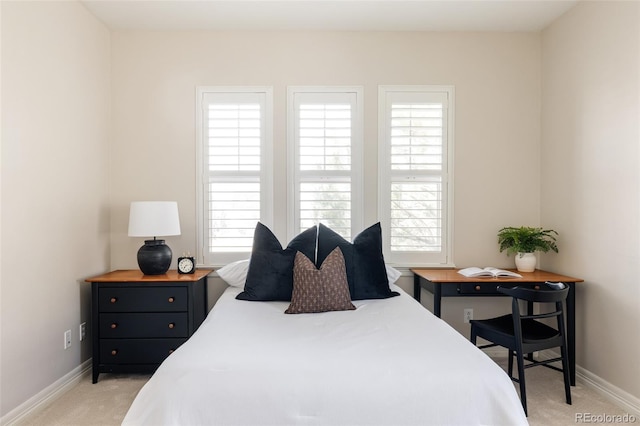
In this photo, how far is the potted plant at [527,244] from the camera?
10.6 ft

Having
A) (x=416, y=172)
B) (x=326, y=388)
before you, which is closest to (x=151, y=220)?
(x=326, y=388)

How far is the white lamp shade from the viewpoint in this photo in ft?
9.81

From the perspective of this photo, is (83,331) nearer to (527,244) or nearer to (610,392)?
(527,244)

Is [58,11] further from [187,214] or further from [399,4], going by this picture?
[399,4]

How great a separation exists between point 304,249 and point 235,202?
861mm

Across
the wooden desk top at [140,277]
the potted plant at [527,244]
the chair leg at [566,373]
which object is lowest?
the chair leg at [566,373]

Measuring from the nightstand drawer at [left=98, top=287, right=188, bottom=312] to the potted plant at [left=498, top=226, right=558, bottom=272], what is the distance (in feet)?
8.47

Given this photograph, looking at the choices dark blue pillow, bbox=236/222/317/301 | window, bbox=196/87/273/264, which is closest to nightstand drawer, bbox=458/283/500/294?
dark blue pillow, bbox=236/222/317/301

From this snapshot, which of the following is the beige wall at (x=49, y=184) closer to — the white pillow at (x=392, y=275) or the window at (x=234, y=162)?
the window at (x=234, y=162)

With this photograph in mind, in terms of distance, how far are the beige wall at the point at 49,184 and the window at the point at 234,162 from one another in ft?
2.70

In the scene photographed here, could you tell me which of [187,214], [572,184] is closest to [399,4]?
[572,184]

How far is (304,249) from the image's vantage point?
9.55 feet

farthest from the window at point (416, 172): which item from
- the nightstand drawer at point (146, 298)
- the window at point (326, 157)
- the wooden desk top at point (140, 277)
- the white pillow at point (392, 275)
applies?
the nightstand drawer at point (146, 298)

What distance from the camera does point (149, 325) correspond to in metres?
2.95
